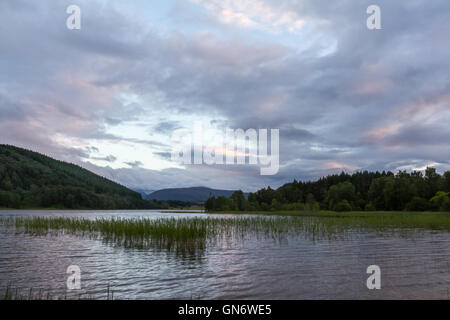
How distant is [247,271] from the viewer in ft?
52.2

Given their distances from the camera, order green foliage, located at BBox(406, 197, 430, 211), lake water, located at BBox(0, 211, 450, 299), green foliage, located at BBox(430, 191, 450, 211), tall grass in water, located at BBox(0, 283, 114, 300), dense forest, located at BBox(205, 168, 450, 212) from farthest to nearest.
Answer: dense forest, located at BBox(205, 168, 450, 212) < green foliage, located at BBox(406, 197, 430, 211) < green foliage, located at BBox(430, 191, 450, 211) < lake water, located at BBox(0, 211, 450, 299) < tall grass in water, located at BBox(0, 283, 114, 300)

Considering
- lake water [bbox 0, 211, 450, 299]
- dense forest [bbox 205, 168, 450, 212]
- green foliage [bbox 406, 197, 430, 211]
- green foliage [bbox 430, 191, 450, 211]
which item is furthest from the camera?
dense forest [bbox 205, 168, 450, 212]

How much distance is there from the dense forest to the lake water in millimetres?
76477

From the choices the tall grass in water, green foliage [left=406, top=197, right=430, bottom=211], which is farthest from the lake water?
green foliage [left=406, top=197, right=430, bottom=211]

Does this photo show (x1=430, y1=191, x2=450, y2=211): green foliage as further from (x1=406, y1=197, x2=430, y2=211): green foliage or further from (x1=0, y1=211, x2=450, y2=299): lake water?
(x1=0, y1=211, x2=450, y2=299): lake water

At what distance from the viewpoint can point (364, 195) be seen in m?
151

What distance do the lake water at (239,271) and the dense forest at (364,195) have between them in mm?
76477

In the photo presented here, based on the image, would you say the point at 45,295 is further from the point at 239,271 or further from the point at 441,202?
the point at 441,202

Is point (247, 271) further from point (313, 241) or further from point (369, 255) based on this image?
point (313, 241)

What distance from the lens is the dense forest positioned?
332 ft

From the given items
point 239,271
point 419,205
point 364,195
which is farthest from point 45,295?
point 364,195

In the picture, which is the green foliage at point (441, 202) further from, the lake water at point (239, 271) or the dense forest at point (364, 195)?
the lake water at point (239, 271)

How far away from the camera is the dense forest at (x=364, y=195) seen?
101m
